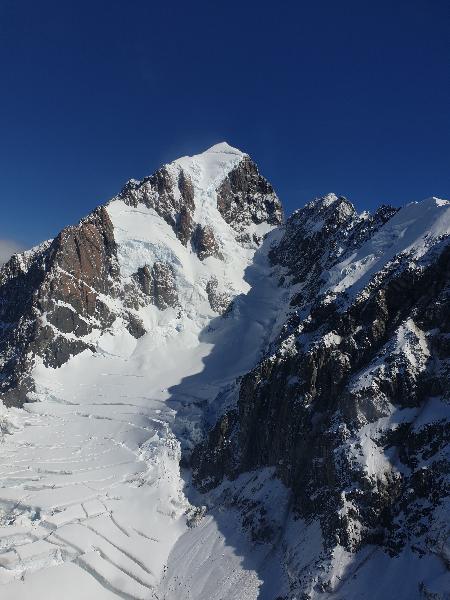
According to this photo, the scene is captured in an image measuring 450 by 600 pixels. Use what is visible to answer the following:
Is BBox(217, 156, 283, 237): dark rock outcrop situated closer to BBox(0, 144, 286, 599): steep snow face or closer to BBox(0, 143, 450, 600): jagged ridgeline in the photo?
BBox(0, 144, 286, 599): steep snow face

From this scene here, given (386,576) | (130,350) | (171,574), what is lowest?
(386,576)

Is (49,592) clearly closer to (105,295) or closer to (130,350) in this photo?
(130,350)

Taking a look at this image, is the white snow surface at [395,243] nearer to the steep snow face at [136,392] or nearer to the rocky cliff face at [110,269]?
the steep snow face at [136,392]

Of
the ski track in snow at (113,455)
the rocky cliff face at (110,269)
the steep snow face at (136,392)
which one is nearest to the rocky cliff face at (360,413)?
the ski track in snow at (113,455)

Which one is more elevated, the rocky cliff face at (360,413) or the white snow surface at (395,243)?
the white snow surface at (395,243)

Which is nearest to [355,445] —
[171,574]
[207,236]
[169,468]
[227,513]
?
[227,513]

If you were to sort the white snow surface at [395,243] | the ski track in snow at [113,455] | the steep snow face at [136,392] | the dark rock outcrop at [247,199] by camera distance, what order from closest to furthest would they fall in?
the ski track in snow at [113,455] → the steep snow face at [136,392] → the white snow surface at [395,243] → the dark rock outcrop at [247,199]

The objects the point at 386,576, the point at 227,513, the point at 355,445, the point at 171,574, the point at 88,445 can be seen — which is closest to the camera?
the point at 386,576

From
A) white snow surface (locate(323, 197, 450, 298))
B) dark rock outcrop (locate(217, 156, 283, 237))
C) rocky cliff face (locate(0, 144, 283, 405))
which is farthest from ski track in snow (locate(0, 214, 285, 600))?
white snow surface (locate(323, 197, 450, 298))

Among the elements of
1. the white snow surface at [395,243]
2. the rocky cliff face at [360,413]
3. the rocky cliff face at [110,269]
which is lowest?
the rocky cliff face at [360,413]
